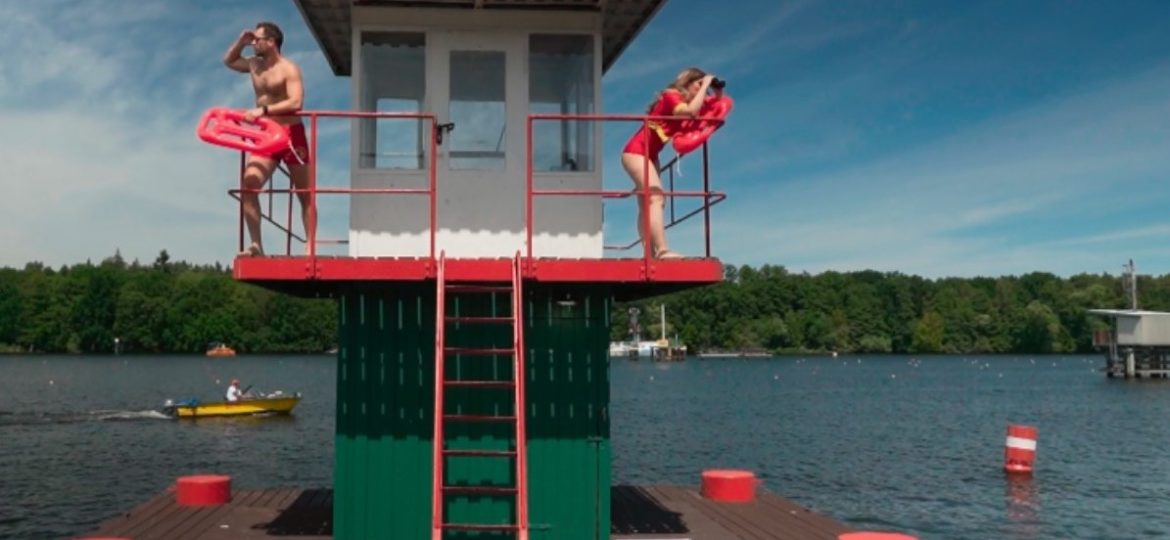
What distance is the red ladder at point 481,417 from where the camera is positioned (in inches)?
360

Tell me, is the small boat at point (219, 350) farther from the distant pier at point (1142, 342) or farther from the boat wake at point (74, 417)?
the distant pier at point (1142, 342)

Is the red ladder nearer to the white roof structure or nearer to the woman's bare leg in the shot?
the woman's bare leg

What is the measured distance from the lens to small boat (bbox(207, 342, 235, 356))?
16938 centimetres

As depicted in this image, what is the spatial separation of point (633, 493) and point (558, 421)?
5.19 metres

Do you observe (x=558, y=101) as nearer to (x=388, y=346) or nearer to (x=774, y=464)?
(x=388, y=346)

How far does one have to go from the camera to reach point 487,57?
11.4m

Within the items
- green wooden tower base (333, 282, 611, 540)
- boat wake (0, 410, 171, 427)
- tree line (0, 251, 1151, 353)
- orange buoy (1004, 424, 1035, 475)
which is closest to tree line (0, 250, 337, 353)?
tree line (0, 251, 1151, 353)

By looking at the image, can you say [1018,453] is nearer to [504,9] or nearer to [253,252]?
[504,9]

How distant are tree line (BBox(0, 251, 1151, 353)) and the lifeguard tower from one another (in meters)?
160

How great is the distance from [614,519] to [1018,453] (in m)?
24.7

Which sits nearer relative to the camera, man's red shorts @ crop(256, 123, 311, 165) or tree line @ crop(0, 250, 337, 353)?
man's red shorts @ crop(256, 123, 311, 165)

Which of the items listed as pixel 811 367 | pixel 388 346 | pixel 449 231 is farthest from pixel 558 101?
pixel 811 367

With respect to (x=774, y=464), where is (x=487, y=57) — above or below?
above

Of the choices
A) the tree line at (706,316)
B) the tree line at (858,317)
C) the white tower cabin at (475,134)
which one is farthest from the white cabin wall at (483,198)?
the tree line at (858,317)
